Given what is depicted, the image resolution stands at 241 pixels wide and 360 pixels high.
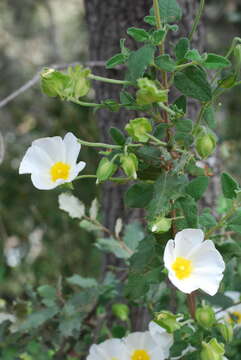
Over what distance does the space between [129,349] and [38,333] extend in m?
0.31

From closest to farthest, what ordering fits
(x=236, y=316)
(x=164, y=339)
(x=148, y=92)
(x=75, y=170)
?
(x=148, y=92) < (x=75, y=170) < (x=164, y=339) < (x=236, y=316)

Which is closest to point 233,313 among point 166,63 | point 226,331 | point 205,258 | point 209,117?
point 226,331

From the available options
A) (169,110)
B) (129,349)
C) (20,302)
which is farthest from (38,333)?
(169,110)

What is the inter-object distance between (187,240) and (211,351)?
162 millimetres

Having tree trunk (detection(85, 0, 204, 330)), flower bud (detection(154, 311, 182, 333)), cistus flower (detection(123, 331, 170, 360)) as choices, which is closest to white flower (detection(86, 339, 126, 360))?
cistus flower (detection(123, 331, 170, 360))

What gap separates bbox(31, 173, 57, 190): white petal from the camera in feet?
2.78

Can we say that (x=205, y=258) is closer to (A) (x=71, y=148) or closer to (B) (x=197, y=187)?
(B) (x=197, y=187)

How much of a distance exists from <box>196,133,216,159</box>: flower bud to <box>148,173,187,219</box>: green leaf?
6cm

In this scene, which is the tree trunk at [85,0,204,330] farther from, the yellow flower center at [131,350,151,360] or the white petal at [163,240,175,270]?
the white petal at [163,240,175,270]

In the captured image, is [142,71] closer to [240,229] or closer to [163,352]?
[240,229]

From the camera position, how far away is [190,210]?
842 mm

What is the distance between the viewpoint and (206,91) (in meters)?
0.81

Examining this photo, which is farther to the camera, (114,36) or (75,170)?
(114,36)

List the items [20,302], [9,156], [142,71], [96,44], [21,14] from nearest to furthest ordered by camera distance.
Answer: [142,71] → [20,302] → [96,44] → [9,156] → [21,14]
